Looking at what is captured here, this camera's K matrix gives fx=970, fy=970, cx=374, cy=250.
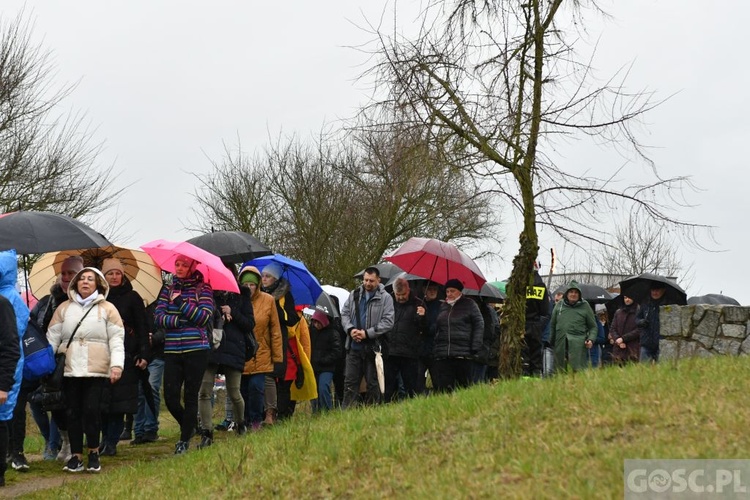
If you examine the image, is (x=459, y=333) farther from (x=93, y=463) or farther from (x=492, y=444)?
(x=492, y=444)

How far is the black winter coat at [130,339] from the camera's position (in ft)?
33.8

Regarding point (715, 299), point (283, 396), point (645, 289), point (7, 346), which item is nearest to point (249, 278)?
point (283, 396)

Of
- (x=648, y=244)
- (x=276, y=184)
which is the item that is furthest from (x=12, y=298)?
(x=648, y=244)

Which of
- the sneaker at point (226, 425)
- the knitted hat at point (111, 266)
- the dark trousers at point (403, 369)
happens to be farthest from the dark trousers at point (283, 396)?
the knitted hat at point (111, 266)

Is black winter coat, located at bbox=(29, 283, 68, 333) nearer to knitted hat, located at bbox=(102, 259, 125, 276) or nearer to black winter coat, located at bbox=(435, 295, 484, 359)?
knitted hat, located at bbox=(102, 259, 125, 276)

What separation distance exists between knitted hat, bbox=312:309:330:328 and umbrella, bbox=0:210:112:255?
4200 mm

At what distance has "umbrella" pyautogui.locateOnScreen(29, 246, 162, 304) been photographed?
11.4 meters

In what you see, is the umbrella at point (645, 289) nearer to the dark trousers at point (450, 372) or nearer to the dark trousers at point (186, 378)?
the dark trousers at point (450, 372)

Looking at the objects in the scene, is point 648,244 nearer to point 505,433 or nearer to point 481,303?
point 481,303

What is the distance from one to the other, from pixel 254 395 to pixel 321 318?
77.4 inches

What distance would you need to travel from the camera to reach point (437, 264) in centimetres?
1337

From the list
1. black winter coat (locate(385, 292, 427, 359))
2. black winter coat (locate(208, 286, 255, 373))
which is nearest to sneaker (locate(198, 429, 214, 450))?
black winter coat (locate(208, 286, 255, 373))

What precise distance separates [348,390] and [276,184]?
832 inches

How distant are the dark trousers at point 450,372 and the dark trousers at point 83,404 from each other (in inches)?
169
